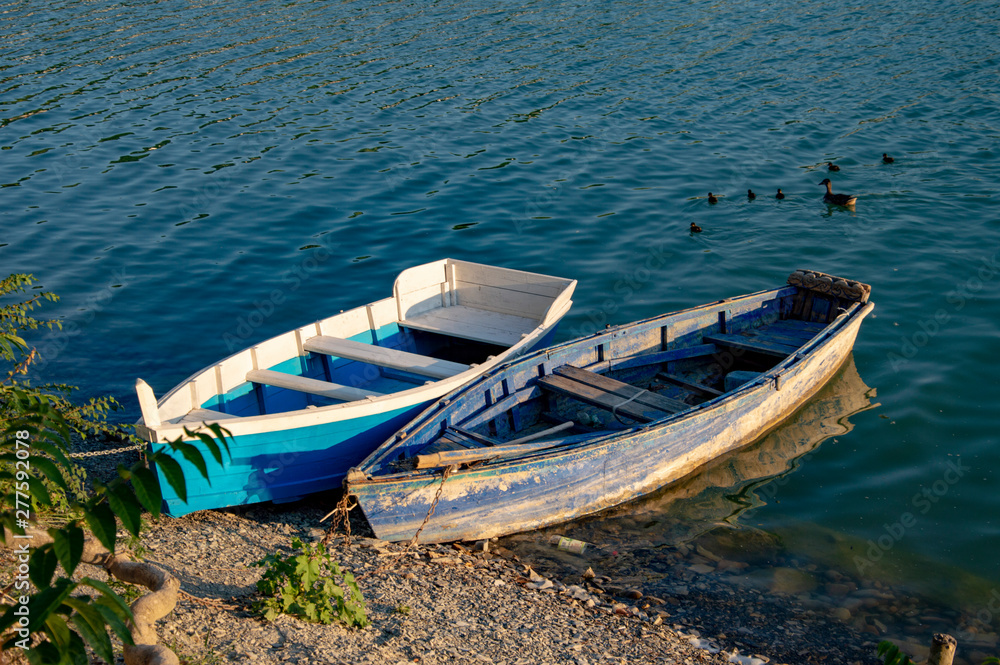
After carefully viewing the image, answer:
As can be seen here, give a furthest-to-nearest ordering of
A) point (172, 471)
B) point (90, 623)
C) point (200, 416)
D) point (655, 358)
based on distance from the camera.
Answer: point (655, 358) < point (200, 416) < point (90, 623) < point (172, 471)

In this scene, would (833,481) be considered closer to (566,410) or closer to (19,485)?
(566,410)

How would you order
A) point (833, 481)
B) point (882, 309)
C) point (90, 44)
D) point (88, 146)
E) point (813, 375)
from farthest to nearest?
point (90, 44) < point (88, 146) < point (882, 309) < point (813, 375) < point (833, 481)

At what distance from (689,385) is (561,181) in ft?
29.3

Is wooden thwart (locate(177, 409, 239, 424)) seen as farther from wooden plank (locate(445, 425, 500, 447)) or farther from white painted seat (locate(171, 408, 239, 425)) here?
wooden plank (locate(445, 425, 500, 447))

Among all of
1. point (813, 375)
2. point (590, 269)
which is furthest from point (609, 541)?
point (590, 269)

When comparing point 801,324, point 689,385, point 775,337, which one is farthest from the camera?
point 801,324

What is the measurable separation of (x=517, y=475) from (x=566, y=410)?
2382 mm

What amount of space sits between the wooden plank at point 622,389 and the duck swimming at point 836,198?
28.5 ft

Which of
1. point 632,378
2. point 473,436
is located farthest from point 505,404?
point 632,378

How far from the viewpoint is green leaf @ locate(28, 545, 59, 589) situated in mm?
2781

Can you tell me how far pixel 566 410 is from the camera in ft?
33.7

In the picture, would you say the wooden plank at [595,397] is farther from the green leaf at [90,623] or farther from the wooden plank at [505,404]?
the green leaf at [90,623]

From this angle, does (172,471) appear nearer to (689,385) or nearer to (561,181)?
(689,385)

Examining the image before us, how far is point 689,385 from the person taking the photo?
34.7 ft
